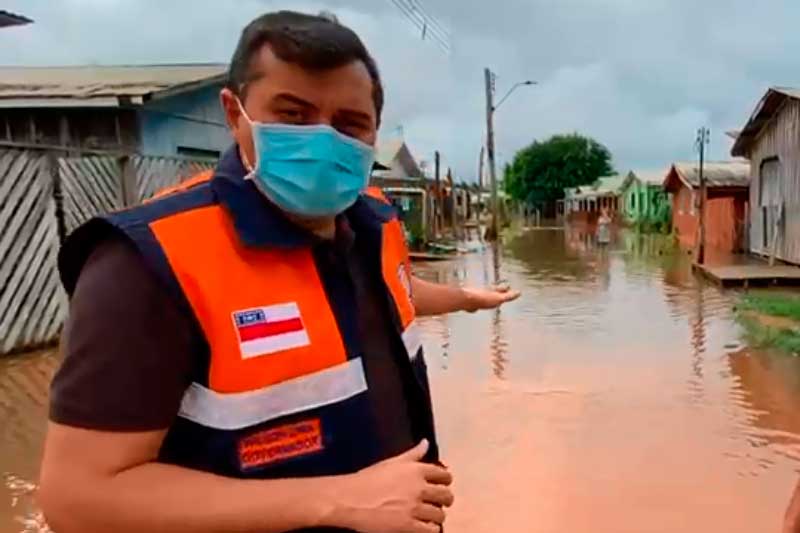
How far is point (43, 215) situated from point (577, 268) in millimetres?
13277

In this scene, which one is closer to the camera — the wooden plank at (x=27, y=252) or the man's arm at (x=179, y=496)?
the man's arm at (x=179, y=496)

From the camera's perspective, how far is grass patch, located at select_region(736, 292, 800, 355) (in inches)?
366

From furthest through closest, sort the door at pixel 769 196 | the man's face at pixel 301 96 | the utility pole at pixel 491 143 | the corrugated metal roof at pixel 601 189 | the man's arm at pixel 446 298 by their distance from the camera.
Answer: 1. the corrugated metal roof at pixel 601 189
2. the utility pole at pixel 491 143
3. the door at pixel 769 196
4. the man's arm at pixel 446 298
5. the man's face at pixel 301 96

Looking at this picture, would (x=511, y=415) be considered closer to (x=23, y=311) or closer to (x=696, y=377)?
(x=696, y=377)

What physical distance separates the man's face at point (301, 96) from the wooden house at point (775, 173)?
55.9 feet

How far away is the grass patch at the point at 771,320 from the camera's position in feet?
30.5

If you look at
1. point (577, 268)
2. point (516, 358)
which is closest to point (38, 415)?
point (516, 358)

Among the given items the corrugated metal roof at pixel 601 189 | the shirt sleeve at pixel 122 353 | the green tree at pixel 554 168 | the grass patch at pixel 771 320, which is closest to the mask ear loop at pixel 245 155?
the shirt sleeve at pixel 122 353

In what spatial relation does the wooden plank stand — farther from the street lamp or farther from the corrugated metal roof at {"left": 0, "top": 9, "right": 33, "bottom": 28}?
the street lamp

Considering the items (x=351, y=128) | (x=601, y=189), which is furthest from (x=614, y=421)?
(x=601, y=189)

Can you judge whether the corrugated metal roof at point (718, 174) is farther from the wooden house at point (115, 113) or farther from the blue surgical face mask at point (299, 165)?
the blue surgical face mask at point (299, 165)

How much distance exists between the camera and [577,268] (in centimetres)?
2000

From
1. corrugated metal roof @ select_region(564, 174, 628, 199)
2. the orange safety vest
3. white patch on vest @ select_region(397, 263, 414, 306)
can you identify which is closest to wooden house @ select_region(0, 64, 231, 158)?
white patch on vest @ select_region(397, 263, 414, 306)

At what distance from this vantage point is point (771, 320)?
11.0 metres
